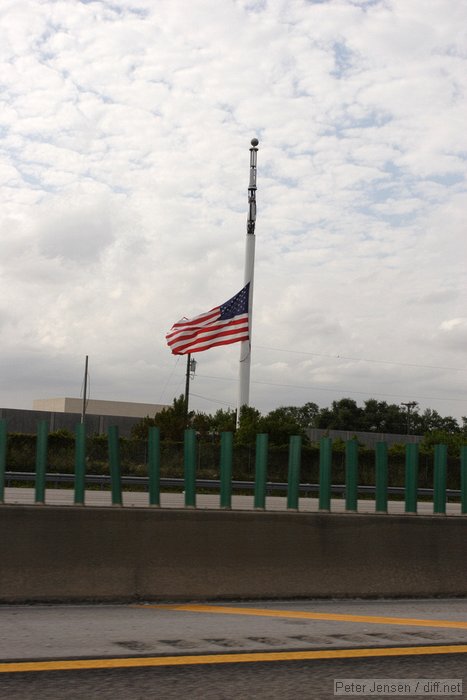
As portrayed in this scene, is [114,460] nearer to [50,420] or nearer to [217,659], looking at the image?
[217,659]

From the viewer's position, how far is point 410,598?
925 cm

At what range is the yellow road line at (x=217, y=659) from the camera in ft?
18.0

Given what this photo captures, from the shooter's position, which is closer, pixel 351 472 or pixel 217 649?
pixel 217 649

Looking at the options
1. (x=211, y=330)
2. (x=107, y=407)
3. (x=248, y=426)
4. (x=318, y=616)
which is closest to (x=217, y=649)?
(x=318, y=616)

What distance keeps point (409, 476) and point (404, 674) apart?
470 cm

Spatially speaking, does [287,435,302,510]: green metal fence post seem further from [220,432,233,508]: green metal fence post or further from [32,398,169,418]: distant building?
[32,398,169,418]: distant building

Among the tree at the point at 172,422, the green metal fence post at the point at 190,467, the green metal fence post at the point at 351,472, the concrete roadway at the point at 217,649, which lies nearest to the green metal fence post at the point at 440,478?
the green metal fence post at the point at 351,472

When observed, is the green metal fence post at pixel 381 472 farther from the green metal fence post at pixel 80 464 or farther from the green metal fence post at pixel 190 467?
the green metal fence post at pixel 80 464

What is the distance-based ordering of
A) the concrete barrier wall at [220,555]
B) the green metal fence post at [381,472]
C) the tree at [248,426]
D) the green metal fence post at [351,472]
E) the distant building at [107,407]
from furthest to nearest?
1. the distant building at [107,407]
2. the tree at [248,426]
3. the green metal fence post at [381,472]
4. the green metal fence post at [351,472]
5. the concrete barrier wall at [220,555]

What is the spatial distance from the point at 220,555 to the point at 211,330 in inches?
1090

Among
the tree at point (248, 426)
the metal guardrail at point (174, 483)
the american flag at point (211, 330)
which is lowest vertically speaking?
the metal guardrail at point (174, 483)

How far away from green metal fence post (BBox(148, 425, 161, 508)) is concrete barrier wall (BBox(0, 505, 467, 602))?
1.21 ft

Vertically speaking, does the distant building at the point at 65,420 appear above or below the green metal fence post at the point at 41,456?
above

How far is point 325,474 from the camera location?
31.7 feet
